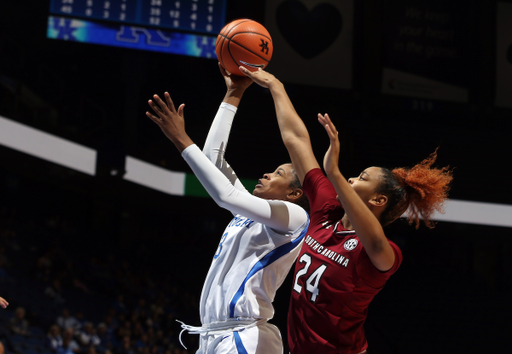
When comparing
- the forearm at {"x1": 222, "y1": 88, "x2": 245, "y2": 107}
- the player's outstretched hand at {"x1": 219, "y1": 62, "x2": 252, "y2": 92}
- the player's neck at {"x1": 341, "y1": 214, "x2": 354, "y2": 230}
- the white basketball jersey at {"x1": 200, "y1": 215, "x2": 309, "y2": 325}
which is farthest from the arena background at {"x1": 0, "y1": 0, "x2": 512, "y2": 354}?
the player's neck at {"x1": 341, "y1": 214, "x2": 354, "y2": 230}

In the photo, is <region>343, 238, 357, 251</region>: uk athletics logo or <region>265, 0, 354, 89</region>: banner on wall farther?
<region>265, 0, 354, 89</region>: banner on wall

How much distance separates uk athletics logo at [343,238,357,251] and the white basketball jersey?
0.27 m

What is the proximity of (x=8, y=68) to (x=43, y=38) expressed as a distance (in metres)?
3.69

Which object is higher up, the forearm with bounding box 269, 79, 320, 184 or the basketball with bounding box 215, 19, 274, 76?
the basketball with bounding box 215, 19, 274, 76

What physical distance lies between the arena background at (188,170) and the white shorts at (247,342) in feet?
20.8

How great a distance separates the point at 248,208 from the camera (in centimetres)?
216

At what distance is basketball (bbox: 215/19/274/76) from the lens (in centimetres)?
280

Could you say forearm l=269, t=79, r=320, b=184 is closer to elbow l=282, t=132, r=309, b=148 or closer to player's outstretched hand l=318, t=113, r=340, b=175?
elbow l=282, t=132, r=309, b=148

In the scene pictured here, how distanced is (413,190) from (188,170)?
25.9 feet

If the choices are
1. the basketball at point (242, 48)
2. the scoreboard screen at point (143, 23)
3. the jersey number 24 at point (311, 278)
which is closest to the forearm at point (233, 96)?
the basketball at point (242, 48)

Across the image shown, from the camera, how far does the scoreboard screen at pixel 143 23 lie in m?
8.05

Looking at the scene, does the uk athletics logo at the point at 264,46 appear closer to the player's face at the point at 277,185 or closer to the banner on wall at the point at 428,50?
the player's face at the point at 277,185

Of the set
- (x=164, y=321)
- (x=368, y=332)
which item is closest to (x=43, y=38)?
(x=164, y=321)

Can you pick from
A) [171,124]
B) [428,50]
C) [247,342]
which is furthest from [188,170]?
[247,342]
